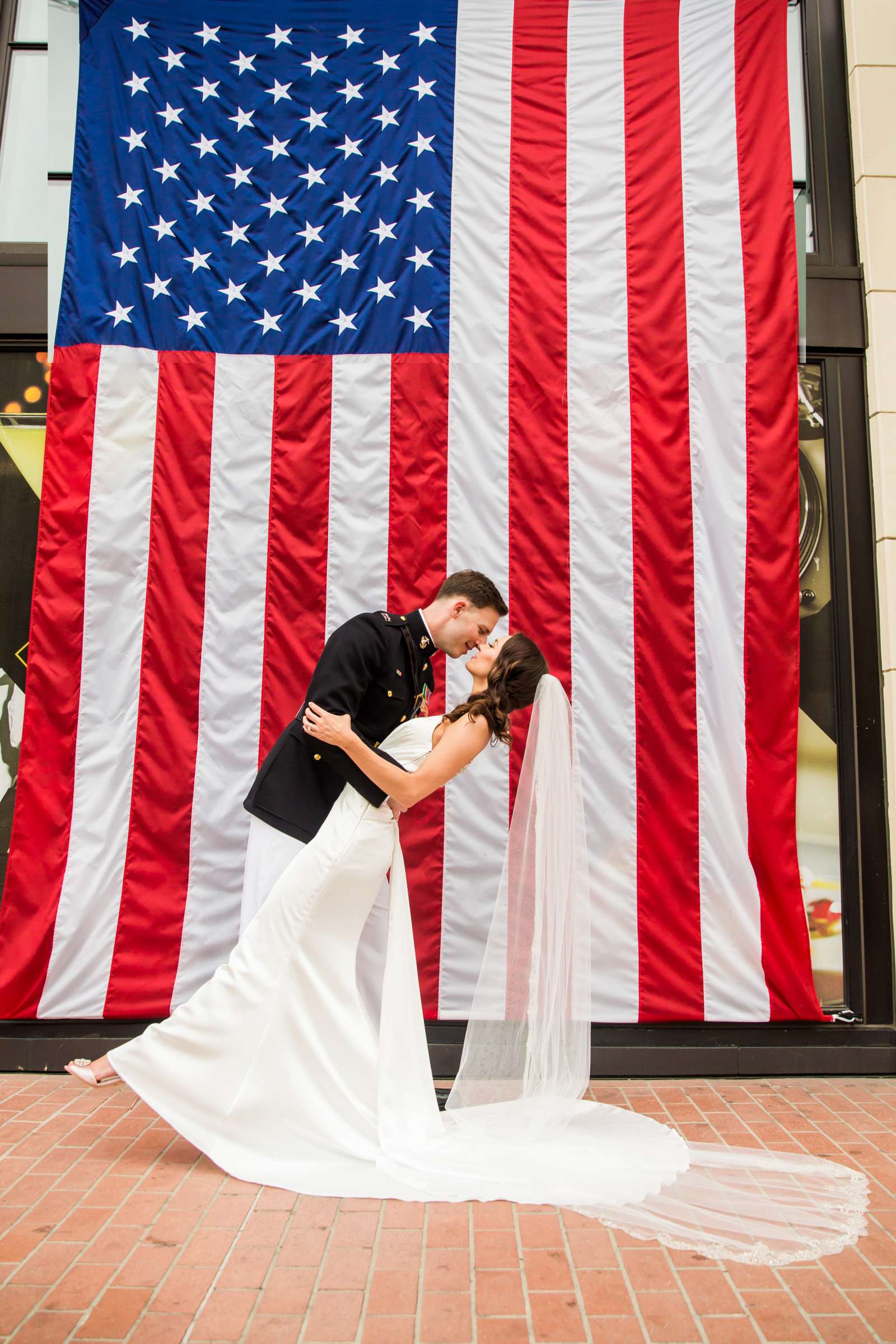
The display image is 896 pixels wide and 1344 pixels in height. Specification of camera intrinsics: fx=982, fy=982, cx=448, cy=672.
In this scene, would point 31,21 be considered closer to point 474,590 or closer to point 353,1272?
point 474,590

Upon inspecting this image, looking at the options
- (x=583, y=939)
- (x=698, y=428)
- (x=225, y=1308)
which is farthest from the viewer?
(x=698, y=428)

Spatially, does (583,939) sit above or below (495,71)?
below

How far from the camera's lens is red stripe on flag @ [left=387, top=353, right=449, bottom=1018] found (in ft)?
14.6

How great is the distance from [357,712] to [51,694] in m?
1.69

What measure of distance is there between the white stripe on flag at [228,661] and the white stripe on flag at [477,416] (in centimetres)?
90

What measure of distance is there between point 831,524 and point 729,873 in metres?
1.79

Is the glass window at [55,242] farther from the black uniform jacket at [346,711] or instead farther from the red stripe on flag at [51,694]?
the black uniform jacket at [346,711]

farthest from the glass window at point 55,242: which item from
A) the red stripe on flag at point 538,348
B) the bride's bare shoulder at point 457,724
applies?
the bride's bare shoulder at point 457,724

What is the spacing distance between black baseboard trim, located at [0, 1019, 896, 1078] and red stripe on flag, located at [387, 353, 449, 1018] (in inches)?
19.8

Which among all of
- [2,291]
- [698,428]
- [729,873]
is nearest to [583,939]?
[729,873]

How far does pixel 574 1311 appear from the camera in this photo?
241 centimetres

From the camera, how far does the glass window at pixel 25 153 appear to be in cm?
507

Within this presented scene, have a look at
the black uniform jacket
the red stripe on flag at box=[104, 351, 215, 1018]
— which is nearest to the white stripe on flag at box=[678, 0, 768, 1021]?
the black uniform jacket

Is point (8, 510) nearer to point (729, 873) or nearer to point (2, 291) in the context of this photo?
point (2, 291)
